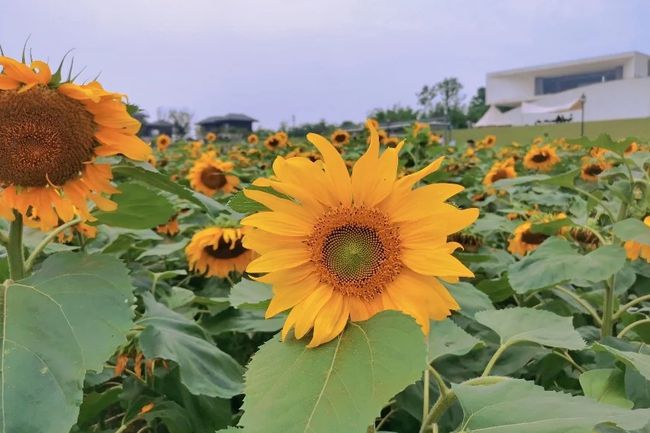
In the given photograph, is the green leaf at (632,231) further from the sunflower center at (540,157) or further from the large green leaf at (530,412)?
the sunflower center at (540,157)

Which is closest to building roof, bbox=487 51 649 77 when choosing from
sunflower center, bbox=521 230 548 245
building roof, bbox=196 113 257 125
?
building roof, bbox=196 113 257 125

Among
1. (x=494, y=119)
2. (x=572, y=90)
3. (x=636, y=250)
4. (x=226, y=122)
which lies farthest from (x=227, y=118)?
(x=636, y=250)

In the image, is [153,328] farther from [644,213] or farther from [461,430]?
[644,213]

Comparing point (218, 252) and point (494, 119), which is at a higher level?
point (218, 252)

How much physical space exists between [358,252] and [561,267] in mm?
990

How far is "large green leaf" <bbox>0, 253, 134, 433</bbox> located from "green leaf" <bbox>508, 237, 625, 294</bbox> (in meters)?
1.06

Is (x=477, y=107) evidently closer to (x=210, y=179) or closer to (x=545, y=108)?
(x=545, y=108)

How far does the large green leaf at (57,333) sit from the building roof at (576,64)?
68664mm

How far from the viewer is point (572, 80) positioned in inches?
2549

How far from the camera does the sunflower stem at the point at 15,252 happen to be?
1.24 m

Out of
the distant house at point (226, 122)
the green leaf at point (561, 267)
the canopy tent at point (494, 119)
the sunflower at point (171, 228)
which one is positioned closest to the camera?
the green leaf at point (561, 267)

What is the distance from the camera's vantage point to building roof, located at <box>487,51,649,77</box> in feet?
204

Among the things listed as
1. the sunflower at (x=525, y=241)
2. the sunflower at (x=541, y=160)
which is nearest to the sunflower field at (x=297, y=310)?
the sunflower at (x=525, y=241)

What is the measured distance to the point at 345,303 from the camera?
87 cm
